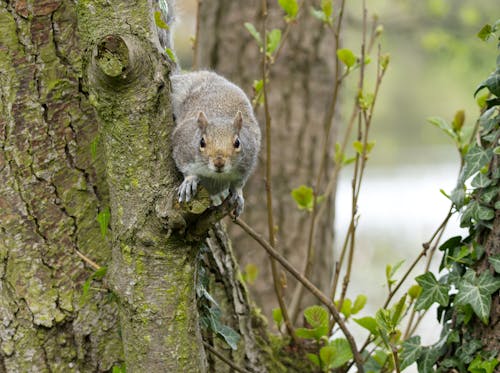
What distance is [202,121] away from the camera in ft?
5.75

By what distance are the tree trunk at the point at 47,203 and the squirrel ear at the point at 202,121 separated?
0.90 feet

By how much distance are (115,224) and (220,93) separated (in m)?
0.54

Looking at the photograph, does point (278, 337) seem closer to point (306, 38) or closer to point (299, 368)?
point (299, 368)

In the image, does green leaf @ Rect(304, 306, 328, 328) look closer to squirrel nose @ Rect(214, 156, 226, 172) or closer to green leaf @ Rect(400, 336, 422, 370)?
green leaf @ Rect(400, 336, 422, 370)

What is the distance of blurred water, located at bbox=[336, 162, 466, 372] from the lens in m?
7.13

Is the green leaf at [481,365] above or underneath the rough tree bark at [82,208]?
underneath

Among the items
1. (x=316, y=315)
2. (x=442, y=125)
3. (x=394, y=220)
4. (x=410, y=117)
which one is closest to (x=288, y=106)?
(x=442, y=125)

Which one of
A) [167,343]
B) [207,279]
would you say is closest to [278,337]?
[207,279]

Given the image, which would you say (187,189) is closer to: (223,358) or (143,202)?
(143,202)

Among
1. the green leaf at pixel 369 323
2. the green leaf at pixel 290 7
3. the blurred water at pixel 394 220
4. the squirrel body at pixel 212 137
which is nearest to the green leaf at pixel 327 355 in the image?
the green leaf at pixel 369 323

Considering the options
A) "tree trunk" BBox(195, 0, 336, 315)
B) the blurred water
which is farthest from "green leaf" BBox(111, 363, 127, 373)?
the blurred water

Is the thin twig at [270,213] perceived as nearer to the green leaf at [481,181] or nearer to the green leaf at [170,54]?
the green leaf at [170,54]

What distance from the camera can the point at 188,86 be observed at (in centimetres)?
199

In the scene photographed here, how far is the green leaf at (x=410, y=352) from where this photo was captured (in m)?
1.91
